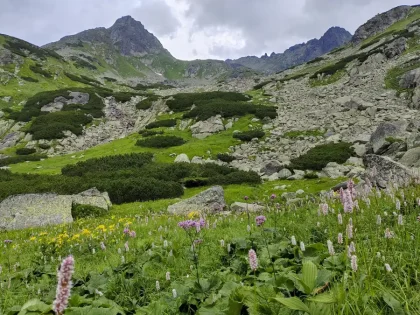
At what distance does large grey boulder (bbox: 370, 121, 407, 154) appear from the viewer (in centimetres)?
2423

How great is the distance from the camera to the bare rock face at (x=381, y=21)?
4145 inches

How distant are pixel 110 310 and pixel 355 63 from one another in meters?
71.3

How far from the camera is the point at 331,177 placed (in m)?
24.1

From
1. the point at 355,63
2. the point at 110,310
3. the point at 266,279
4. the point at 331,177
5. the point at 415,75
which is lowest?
the point at 331,177

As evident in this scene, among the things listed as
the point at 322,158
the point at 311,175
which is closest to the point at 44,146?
the point at 322,158

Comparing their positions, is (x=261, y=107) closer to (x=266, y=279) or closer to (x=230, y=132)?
(x=230, y=132)

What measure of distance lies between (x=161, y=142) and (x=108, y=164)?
8.70 metres

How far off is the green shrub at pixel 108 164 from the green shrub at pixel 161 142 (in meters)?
4.94

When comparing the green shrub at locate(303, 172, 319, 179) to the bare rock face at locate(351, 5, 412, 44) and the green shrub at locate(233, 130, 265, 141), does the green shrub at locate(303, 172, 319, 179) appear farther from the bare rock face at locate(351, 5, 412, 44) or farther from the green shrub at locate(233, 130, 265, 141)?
the bare rock face at locate(351, 5, 412, 44)

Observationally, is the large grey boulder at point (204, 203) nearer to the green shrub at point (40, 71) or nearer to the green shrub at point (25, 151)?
the green shrub at point (25, 151)

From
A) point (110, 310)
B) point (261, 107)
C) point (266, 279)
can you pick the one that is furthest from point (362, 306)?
point (261, 107)

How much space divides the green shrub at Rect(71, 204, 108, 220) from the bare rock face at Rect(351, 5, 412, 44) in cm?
10997

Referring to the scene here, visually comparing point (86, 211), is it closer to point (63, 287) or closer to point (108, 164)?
point (108, 164)

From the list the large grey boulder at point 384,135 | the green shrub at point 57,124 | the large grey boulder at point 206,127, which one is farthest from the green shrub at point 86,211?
the green shrub at point 57,124
